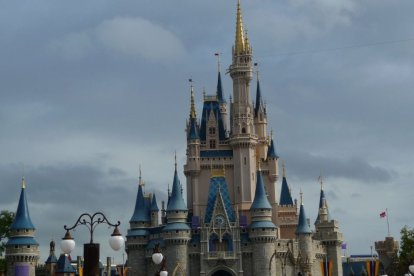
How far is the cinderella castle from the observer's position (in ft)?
339

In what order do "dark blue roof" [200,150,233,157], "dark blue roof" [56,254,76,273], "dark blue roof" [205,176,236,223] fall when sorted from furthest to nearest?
"dark blue roof" [200,150,233,157] → "dark blue roof" [56,254,76,273] → "dark blue roof" [205,176,236,223]

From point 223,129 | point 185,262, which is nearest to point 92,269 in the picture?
point 185,262

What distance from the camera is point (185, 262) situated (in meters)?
103

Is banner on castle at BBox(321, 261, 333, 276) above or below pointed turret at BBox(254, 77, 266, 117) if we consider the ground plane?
below

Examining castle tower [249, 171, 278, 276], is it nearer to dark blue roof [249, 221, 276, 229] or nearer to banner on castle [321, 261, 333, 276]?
dark blue roof [249, 221, 276, 229]

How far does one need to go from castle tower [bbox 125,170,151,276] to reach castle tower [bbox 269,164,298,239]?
17787mm

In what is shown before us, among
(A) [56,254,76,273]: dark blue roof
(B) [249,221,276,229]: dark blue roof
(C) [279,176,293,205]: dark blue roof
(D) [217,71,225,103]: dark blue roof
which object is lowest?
(A) [56,254,76,273]: dark blue roof

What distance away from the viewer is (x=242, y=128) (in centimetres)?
11400

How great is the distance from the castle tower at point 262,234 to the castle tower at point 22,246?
2632cm

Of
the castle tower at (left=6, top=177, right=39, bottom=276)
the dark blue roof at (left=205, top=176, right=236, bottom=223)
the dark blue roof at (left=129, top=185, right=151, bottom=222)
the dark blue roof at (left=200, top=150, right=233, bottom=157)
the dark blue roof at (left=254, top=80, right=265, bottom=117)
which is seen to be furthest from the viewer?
the dark blue roof at (left=254, top=80, right=265, bottom=117)

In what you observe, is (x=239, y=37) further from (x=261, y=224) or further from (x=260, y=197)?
(x=261, y=224)

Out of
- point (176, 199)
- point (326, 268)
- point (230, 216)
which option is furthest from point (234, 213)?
point (326, 268)

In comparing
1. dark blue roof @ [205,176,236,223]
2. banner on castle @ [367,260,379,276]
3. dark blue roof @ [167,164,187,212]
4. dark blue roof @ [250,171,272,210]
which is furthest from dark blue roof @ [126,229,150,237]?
banner on castle @ [367,260,379,276]

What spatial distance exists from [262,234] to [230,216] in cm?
550
